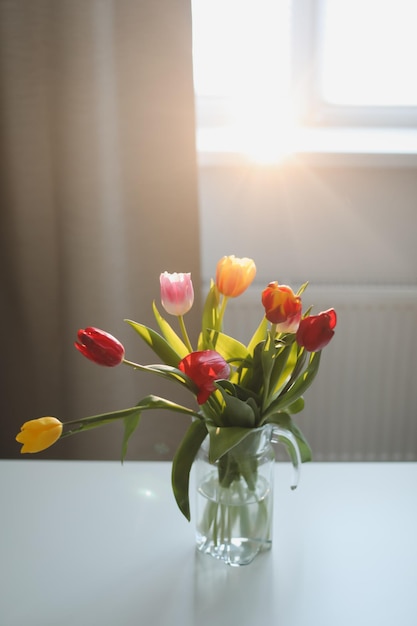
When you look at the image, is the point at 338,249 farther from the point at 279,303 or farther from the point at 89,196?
the point at 279,303

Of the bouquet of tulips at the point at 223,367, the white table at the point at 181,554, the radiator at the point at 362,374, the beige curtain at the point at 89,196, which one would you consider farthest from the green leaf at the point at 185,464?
the radiator at the point at 362,374

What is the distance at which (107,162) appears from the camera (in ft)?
4.03

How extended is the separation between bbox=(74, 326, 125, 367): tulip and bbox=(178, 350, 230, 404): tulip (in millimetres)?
76

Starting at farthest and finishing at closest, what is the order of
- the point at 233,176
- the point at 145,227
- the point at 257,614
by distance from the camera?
the point at 233,176 → the point at 145,227 → the point at 257,614

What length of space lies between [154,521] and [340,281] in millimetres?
830

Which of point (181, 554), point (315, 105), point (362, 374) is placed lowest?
point (362, 374)

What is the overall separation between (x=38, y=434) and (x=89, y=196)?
70 centimetres

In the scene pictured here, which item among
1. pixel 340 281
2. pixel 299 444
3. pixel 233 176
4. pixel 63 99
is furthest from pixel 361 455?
pixel 63 99

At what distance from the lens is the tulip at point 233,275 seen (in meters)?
0.66

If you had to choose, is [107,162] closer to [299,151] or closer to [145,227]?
[145,227]

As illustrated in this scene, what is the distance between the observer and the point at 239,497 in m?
0.71

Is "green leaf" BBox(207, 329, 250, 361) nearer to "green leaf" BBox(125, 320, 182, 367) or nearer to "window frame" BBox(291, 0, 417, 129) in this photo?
"green leaf" BBox(125, 320, 182, 367)

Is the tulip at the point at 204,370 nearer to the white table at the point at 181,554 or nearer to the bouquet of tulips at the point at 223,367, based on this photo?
the bouquet of tulips at the point at 223,367

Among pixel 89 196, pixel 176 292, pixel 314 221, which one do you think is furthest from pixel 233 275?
pixel 314 221
